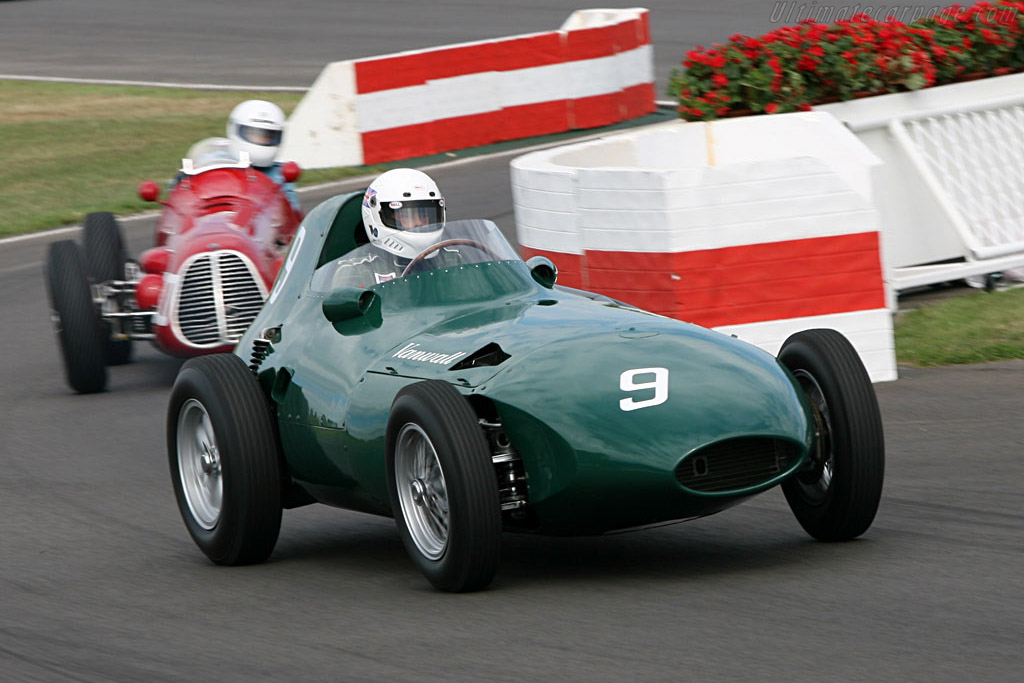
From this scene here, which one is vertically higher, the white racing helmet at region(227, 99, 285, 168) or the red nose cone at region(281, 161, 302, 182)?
the white racing helmet at region(227, 99, 285, 168)

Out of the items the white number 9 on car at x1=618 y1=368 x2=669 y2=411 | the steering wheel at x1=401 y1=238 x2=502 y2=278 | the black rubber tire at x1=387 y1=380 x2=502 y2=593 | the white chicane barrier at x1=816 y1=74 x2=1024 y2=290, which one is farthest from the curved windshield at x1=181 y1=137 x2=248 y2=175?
the white number 9 on car at x1=618 y1=368 x2=669 y2=411

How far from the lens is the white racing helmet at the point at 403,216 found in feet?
24.3

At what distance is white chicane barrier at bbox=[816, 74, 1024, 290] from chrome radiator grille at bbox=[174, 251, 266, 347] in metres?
4.21

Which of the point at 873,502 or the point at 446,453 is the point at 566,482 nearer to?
the point at 446,453

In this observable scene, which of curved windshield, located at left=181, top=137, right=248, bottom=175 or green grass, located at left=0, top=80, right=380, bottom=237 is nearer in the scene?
curved windshield, located at left=181, top=137, right=248, bottom=175

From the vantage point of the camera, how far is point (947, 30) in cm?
1308

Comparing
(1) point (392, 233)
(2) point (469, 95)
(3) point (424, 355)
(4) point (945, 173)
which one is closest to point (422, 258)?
(1) point (392, 233)

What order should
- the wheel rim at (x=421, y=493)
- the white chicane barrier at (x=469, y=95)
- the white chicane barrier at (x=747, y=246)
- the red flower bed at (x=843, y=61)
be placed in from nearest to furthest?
1. the wheel rim at (x=421, y=493)
2. the white chicane barrier at (x=747, y=246)
3. the red flower bed at (x=843, y=61)
4. the white chicane barrier at (x=469, y=95)

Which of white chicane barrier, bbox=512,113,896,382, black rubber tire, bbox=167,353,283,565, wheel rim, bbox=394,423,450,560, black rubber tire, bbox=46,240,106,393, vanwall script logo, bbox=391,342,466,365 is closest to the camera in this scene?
wheel rim, bbox=394,423,450,560

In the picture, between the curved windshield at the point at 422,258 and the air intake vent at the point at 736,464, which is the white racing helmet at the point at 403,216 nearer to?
the curved windshield at the point at 422,258

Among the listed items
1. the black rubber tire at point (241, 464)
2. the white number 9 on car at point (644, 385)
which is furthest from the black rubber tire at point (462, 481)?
the black rubber tire at point (241, 464)

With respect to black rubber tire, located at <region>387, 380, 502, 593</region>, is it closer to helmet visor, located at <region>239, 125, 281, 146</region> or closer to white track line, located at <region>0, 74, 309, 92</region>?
helmet visor, located at <region>239, 125, 281, 146</region>

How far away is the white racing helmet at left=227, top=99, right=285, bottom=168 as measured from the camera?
42.0ft

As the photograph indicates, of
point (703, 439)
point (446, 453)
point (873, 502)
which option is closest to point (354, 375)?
point (446, 453)
